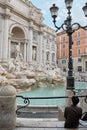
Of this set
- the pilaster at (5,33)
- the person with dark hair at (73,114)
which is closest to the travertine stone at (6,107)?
the person with dark hair at (73,114)

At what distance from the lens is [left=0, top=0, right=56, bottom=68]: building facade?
73.5 ft

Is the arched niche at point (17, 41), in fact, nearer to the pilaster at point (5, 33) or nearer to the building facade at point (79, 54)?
the pilaster at point (5, 33)

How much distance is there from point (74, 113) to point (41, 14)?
91.3ft

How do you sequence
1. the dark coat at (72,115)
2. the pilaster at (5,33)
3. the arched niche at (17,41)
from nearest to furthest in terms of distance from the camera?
1. the dark coat at (72,115)
2. the pilaster at (5,33)
3. the arched niche at (17,41)

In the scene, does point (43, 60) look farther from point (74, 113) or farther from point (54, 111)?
point (74, 113)

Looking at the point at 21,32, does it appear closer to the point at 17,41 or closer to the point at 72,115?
the point at 17,41

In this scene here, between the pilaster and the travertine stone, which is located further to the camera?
the pilaster

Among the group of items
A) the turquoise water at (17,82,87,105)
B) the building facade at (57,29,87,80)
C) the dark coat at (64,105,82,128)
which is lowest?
the turquoise water at (17,82,87,105)

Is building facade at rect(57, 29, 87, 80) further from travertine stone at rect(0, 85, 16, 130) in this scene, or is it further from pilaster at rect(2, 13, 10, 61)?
travertine stone at rect(0, 85, 16, 130)

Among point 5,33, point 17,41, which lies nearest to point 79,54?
point 17,41

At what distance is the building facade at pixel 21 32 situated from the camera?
22406 millimetres

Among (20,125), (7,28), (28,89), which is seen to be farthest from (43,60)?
(20,125)

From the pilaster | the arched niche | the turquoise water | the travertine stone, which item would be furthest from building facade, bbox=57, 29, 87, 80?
the travertine stone

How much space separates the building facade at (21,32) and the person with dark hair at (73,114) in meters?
18.6
